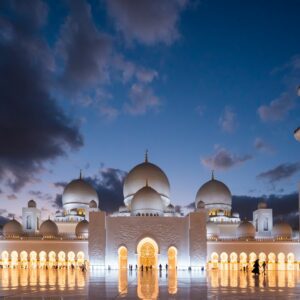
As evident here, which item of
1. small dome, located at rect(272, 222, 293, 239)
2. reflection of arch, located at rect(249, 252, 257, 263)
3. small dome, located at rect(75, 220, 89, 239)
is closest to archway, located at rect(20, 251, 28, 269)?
small dome, located at rect(75, 220, 89, 239)

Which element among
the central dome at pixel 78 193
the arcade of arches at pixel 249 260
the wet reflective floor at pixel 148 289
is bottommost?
the arcade of arches at pixel 249 260

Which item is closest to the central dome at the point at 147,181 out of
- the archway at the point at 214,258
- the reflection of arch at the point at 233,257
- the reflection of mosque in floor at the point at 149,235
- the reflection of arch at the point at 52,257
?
the reflection of mosque in floor at the point at 149,235

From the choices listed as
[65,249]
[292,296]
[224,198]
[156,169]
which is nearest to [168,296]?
[292,296]

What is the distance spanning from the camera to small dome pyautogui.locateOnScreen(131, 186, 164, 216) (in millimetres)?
39344

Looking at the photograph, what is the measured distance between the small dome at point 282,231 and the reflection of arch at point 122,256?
13825mm

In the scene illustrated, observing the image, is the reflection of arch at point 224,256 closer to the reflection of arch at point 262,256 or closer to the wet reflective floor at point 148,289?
the reflection of arch at point 262,256

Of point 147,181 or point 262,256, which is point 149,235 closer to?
point 147,181

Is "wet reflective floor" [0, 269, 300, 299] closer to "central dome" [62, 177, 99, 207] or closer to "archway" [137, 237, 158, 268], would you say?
"archway" [137, 237, 158, 268]

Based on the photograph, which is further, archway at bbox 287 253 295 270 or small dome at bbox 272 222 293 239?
small dome at bbox 272 222 293 239

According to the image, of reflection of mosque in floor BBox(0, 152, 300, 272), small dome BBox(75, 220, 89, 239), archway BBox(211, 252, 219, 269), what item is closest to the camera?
reflection of mosque in floor BBox(0, 152, 300, 272)

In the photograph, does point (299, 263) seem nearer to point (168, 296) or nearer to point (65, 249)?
point (65, 249)

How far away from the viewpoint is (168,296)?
1090 cm

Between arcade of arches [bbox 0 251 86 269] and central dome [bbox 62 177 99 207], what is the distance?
770 centimetres

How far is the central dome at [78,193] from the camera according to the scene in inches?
1876
